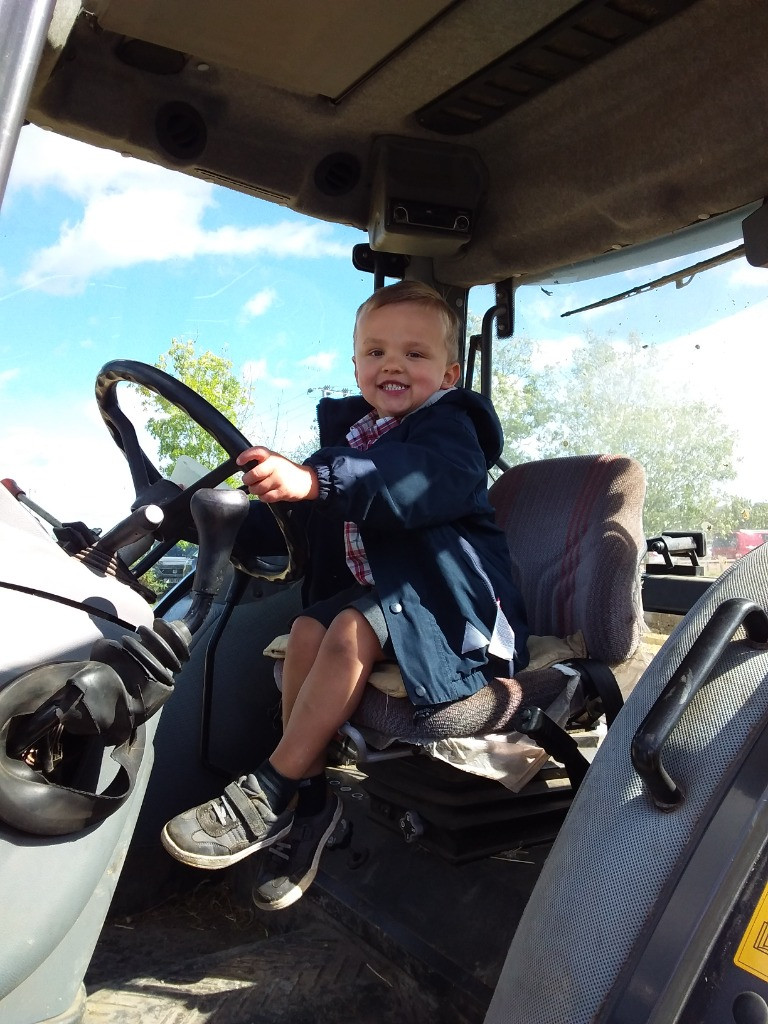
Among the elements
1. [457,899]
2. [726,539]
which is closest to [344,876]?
[457,899]

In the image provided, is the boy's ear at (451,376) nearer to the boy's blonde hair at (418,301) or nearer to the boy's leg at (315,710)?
the boy's blonde hair at (418,301)

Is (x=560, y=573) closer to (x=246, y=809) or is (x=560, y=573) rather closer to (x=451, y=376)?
(x=451, y=376)

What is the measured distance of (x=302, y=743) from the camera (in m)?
1.47

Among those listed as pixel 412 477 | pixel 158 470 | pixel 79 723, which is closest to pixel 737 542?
pixel 412 477

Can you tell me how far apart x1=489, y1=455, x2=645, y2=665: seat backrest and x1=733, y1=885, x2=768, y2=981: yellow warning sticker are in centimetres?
87

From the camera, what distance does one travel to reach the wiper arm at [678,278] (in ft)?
5.69

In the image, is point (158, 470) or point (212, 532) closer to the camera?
point (212, 532)

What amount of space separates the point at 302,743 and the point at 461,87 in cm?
120

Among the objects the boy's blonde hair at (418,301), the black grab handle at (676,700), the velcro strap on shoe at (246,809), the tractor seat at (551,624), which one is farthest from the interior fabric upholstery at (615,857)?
the boy's blonde hair at (418,301)

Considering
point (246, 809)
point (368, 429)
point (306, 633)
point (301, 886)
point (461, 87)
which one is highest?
point (461, 87)

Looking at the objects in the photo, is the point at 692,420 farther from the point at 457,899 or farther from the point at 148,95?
the point at 148,95

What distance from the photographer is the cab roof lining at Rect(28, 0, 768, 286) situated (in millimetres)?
1479

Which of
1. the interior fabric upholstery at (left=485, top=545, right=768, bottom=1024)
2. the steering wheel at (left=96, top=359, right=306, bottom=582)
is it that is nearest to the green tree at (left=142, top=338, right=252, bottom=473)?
the steering wheel at (left=96, top=359, right=306, bottom=582)

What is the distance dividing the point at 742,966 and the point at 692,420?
1.17 metres
